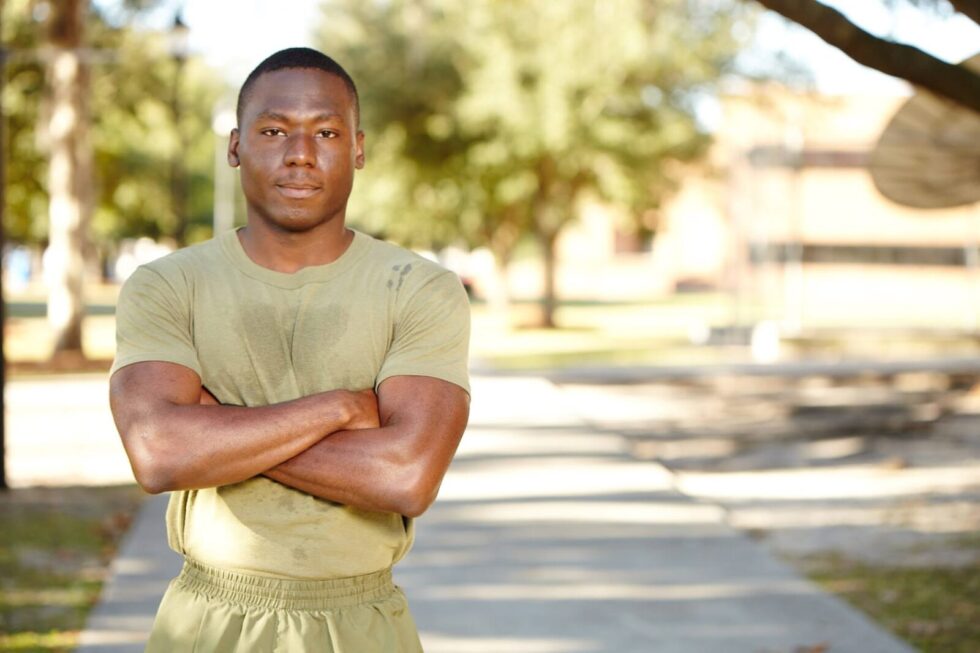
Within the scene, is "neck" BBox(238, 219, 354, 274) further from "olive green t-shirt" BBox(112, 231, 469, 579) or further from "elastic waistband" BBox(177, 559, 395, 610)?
"elastic waistband" BBox(177, 559, 395, 610)

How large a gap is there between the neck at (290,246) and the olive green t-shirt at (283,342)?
2cm

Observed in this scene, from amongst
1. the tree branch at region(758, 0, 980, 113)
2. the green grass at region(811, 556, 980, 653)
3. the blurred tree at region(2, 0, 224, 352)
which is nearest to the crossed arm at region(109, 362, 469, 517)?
the tree branch at region(758, 0, 980, 113)

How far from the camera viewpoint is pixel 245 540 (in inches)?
102

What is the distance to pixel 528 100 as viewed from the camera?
29.4 meters

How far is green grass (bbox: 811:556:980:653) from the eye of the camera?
657 centimetres

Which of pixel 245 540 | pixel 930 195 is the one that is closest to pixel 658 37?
pixel 930 195

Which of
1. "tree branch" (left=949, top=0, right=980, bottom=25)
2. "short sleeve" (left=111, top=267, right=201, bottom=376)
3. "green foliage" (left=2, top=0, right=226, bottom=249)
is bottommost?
"short sleeve" (left=111, top=267, right=201, bottom=376)

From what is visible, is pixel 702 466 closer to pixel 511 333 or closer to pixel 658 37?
pixel 658 37

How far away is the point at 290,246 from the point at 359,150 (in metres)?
0.30

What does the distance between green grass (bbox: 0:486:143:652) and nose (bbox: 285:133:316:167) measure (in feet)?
13.7

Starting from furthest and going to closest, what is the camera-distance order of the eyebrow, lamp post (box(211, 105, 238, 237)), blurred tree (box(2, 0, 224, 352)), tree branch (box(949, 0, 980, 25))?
lamp post (box(211, 105, 238, 237)) → blurred tree (box(2, 0, 224, 352)) → tree branch (box(949, 0, 980, 25)) → the eyebrow

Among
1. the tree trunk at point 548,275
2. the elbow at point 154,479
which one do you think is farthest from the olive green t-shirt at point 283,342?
the tree trunk at point 548,275

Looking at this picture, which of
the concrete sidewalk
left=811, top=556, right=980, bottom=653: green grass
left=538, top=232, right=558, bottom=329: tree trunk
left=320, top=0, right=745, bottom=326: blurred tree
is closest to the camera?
the concrete sidewalk

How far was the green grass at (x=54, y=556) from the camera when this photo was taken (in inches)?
255
